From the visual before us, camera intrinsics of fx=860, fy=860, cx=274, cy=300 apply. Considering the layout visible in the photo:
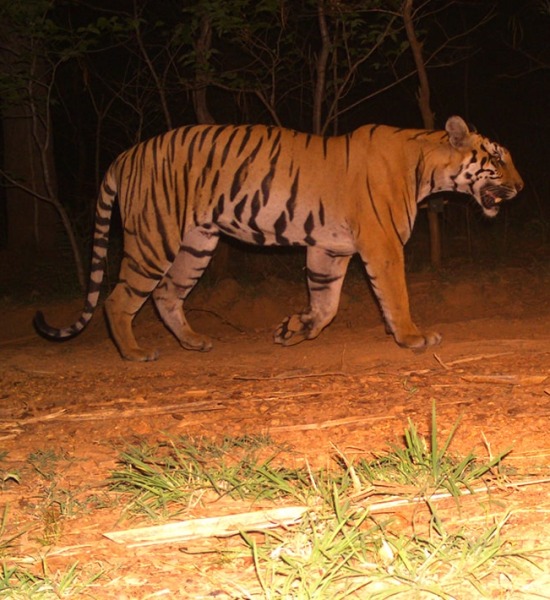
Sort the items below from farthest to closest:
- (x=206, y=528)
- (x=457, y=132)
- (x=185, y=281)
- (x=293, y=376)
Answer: (x=185, y=281) < (x=457, y=132) < (x=293, y=376) < (x=206, y=528)

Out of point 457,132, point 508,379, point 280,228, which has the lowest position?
point 508,379

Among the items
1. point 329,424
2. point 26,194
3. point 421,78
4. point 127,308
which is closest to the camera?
point 329,424

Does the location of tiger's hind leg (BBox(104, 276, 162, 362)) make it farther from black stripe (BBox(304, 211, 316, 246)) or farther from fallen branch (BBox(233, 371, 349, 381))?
fallen branch (BBox(233, 371, 349, 381))

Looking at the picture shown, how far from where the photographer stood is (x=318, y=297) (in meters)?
6.24

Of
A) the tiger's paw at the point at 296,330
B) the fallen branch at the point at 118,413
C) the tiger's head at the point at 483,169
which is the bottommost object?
the tiger's paw at the point at 296,330

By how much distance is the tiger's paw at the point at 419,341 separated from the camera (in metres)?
5.62

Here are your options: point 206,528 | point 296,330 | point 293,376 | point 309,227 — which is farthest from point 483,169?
point 206,528

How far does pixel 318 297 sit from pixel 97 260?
1.60m

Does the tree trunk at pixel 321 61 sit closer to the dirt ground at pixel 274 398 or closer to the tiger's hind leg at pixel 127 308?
the dirt ground at pixel 274 398

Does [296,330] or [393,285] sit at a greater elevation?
[393,285]

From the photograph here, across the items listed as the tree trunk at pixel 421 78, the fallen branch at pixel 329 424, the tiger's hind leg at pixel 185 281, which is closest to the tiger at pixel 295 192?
the tiger's hind leg at pixel 185 281

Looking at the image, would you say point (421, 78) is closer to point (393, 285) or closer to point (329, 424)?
point (393, 285)

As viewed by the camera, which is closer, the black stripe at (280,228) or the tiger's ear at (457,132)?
the tiger's ear at (457,132)

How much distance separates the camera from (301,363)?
5.52 metres
